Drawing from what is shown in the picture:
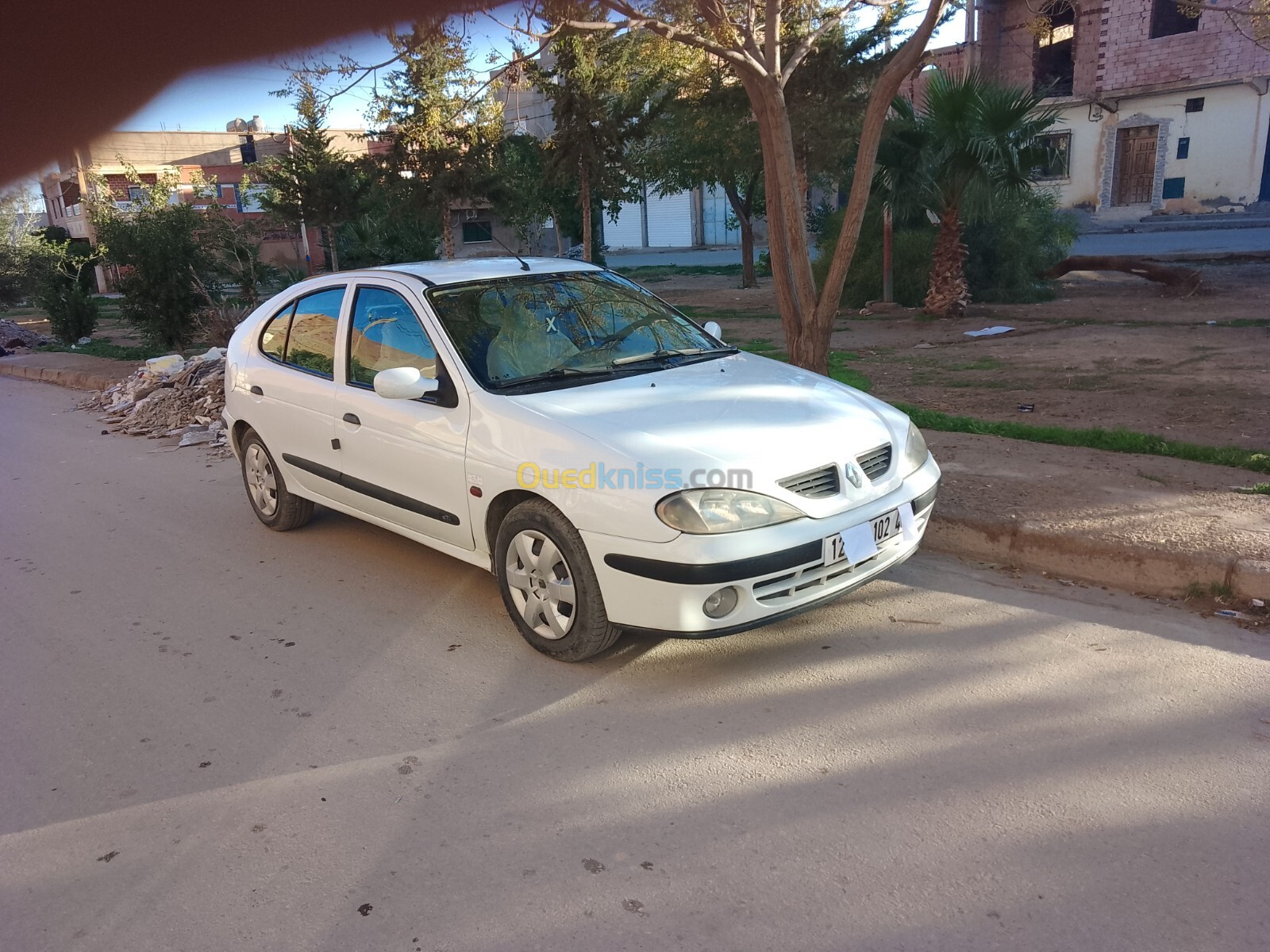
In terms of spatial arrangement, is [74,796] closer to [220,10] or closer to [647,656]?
[647,656]

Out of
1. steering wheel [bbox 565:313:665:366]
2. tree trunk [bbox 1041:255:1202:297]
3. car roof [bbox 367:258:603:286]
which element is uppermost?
car roof [bbox 367:258:603:286]

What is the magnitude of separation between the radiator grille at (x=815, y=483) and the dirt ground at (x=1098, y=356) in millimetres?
4133

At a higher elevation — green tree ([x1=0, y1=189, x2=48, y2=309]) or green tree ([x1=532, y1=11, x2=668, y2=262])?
green tree ([x1=532, y1=11, x2=668, y2=262])

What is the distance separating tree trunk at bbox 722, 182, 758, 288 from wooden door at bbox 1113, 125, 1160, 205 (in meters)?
17.9

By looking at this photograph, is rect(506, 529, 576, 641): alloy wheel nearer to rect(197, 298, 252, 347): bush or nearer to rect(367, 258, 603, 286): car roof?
rect(367, 258, 603, 286): car roof

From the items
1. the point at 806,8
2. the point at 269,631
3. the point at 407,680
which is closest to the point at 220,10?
the point at 269,631

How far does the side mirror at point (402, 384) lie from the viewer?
4281 millimetres

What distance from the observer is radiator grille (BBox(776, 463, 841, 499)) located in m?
3.67

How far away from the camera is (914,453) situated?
437 centimetres

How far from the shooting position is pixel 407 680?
403 centimetres

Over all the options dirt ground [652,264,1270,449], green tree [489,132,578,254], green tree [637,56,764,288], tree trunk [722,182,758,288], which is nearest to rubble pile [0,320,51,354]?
green tree [489,132,578,254]

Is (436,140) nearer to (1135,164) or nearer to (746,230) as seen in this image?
(746,230)

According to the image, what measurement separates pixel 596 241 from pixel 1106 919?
112ft

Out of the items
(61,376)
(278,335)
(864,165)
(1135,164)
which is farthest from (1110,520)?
(1135,164)
